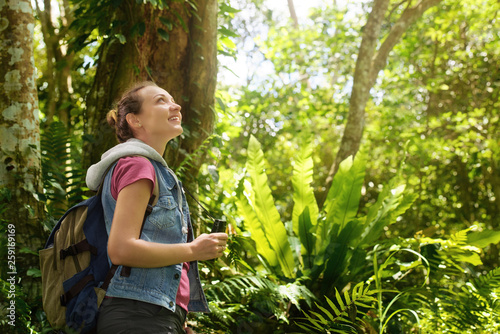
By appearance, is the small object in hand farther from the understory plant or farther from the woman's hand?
the understory plant

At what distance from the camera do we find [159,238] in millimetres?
1418

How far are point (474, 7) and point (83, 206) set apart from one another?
24.1 ft

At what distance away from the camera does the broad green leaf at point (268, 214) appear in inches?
127

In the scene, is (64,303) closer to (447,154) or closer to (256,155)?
(256,155)

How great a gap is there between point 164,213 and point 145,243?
0.16 meters

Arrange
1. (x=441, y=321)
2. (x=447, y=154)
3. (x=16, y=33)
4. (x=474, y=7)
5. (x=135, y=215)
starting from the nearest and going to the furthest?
(x=135, y=215) < (x=16, y=33) < (x=441, y=321) < (x=447, y=154) < (x=474, y=7)

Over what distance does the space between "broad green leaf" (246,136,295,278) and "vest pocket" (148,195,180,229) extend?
5.90 feet

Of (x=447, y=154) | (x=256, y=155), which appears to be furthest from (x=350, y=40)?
(x=256, y=155)

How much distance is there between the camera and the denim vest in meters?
1.35

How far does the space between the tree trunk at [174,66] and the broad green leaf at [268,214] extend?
1.32ft

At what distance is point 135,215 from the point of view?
130cm

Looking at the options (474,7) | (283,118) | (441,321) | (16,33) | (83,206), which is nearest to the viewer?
(83,206)

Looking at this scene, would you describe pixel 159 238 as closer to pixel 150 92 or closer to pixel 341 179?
pixel 150 92

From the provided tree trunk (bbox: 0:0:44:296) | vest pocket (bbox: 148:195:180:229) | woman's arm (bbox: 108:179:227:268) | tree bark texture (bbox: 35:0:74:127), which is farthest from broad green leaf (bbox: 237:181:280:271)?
tree bark texture (bbox: 35:0:74:127)
